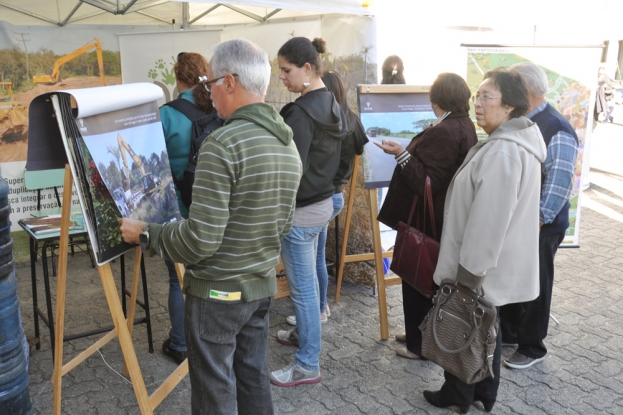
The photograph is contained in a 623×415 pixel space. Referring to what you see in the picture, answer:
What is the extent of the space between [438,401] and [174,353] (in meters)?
1.54

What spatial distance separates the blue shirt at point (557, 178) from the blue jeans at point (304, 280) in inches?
49.4

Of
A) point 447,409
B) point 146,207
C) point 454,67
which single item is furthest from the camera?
point 454,67

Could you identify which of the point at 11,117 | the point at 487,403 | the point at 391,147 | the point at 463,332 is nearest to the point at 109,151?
Answer: the point at 391,147

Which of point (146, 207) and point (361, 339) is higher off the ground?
point (146, 207)

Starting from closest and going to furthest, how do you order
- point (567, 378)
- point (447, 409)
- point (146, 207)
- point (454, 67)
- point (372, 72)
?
point (146, 207) < point (447, 409) < point (567, 378) < point (372, 72) < point (454, 67)

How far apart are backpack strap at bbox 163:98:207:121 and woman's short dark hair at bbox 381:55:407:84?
1955 mm

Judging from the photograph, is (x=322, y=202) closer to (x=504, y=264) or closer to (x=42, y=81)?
(x=504, y=264)

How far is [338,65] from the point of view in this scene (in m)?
4.29

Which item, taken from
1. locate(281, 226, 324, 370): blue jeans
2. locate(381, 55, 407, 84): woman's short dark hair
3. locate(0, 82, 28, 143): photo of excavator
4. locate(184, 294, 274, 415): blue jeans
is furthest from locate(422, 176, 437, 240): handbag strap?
locate(0, 82, 28, 143): photo of excavator

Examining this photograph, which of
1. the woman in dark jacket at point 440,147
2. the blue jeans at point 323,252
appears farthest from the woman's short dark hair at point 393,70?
the woman in dark jacket at point 440,147

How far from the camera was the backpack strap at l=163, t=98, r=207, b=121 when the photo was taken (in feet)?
9.49

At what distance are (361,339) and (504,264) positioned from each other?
4.69 ft

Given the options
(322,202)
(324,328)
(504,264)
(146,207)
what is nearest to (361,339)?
(324,328)

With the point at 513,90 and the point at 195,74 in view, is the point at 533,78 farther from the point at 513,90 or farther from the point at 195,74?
the point at 195,74
